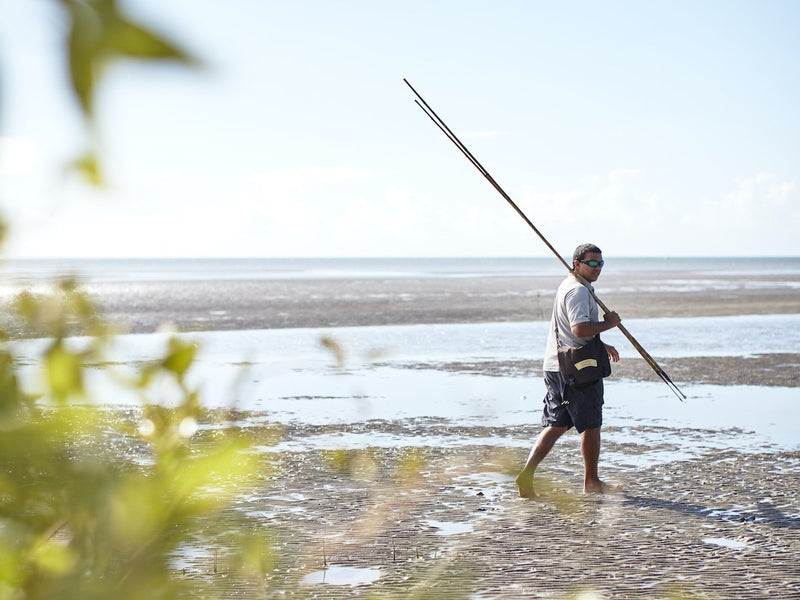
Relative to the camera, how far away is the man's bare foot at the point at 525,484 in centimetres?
775

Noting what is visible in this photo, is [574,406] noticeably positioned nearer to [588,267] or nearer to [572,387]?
[572,387]

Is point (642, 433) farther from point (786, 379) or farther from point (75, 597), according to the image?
point (75, 597)

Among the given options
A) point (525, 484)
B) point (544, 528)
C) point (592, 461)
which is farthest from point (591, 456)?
point (544, 528)

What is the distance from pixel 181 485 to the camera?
2.67 ft

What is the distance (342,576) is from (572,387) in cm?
241

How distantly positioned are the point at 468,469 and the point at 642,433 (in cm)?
288

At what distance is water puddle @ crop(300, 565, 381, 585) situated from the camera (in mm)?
5848

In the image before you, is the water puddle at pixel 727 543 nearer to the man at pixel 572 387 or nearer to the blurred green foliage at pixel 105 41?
the man at pixel 572 387

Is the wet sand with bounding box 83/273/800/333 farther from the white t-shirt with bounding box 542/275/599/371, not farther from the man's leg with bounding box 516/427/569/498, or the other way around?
the white t-shirt with bounding box 542/275/599/371

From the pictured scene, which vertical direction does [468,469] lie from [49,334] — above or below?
below

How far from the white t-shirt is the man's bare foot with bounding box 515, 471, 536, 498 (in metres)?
0.85

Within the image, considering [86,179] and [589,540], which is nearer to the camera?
[86,179]

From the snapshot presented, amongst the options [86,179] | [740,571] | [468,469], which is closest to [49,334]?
[86,179]

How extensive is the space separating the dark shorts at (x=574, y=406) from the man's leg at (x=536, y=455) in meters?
0.06
